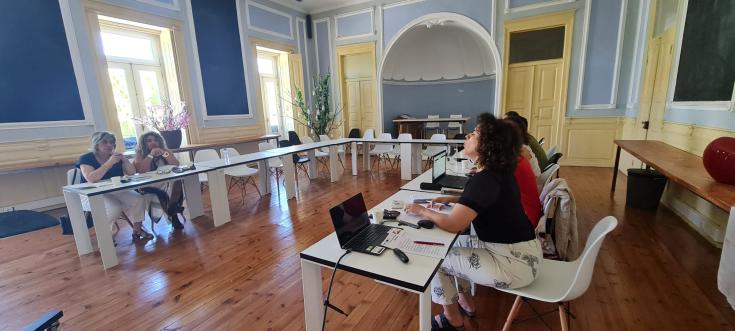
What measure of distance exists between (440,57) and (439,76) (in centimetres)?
58

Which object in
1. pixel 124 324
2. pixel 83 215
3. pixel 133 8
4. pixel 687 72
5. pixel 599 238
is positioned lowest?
pixel 124 324

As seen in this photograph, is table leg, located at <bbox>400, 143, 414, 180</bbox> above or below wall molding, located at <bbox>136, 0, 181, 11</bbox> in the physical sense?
below

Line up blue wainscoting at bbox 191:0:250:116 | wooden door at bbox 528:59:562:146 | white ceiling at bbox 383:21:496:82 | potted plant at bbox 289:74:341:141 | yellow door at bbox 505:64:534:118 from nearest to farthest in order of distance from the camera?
blue wainscoting at bbox 191:0:250:116 < wooden door at bbox 528:59:562:146 < yellow door at bbox 505:64:534:118 < potted plant at bbox 289:74:341:141 < white ceiling at bbox 383:21:496:82

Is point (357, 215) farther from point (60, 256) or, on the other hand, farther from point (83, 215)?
point (60, 256)

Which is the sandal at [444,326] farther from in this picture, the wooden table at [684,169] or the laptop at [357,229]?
the wooden table at [684,169]

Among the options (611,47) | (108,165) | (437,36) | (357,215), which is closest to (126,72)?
(108,165)

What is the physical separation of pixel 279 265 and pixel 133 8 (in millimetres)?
5038

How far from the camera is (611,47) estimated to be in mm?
5480

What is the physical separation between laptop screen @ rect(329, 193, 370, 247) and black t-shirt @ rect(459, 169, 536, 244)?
0.51 meters

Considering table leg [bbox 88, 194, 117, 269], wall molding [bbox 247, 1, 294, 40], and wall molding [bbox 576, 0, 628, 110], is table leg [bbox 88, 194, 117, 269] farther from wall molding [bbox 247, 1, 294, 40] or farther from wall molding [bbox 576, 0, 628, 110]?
wall molding [bbox 576, 0, 628, 110]

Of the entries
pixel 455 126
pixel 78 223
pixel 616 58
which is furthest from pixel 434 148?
pixel 78 223

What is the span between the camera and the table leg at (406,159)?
18.0 feet

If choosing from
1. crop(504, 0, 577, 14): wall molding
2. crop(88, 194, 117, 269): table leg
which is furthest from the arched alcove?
crop(88, 194, 117, 269): table leg

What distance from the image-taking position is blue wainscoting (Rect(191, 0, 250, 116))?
5.85 m
